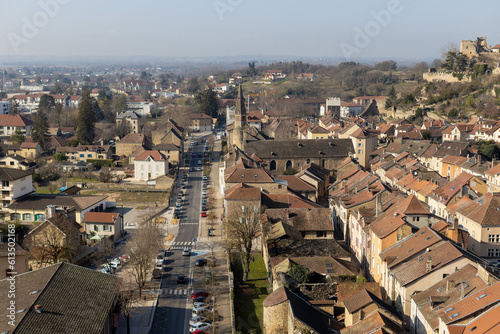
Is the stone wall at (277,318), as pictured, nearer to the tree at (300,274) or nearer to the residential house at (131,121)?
the tree at (300,274)

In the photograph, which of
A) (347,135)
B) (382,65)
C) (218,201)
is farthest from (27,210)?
(382,65)

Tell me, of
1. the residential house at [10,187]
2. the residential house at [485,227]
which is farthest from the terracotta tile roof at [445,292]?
the residential house at [10,187]

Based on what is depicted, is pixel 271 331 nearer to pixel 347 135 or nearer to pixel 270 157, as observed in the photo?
pixel 270 157

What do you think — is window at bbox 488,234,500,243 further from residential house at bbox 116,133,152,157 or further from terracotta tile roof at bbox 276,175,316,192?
residential house at bbox 116,133,152,157

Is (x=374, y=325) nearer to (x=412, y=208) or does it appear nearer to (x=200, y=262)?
(x=412, y=208)

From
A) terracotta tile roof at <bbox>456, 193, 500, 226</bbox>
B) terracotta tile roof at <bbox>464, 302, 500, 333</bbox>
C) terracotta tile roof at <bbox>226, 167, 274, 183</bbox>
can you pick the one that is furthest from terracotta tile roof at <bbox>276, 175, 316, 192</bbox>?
terracotta tile roof at <bbox>464, 302, 500, 333</bbox>
